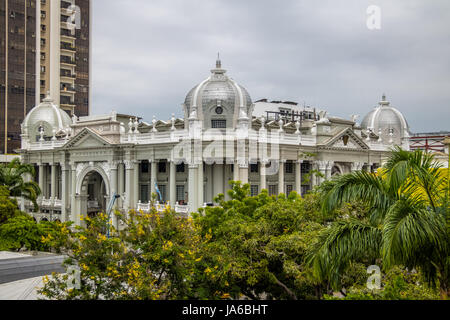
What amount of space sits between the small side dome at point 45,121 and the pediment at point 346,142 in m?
32.9

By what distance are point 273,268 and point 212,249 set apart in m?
2.94

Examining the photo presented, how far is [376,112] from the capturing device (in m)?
63.3

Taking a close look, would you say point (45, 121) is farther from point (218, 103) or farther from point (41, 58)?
point (218, 103)

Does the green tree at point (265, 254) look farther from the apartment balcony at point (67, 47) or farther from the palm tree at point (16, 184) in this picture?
the apartment balcony at point (67, 47)

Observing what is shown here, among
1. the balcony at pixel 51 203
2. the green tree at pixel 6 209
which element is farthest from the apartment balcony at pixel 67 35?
the green tree at pixel 6 209

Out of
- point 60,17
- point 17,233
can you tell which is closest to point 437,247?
point 17,233

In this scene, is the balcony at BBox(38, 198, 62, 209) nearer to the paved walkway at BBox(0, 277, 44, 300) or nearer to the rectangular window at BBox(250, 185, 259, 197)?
the rectangular window at BBox(250, 185, 259, 197)

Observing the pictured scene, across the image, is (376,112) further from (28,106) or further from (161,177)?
(28,106)

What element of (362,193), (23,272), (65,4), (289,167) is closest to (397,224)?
(362,193)

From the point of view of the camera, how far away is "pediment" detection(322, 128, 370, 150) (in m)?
50.6

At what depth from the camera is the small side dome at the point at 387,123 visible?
61.7 m

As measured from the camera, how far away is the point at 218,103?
1783 inches

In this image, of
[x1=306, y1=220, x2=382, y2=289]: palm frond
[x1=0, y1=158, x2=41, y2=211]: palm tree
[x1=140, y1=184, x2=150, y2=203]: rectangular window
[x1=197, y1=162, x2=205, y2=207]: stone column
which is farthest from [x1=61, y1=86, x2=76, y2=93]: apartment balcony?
[x1=306, y1=220, x2=382, y2=289]: palm frond

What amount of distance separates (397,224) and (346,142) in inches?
1695
